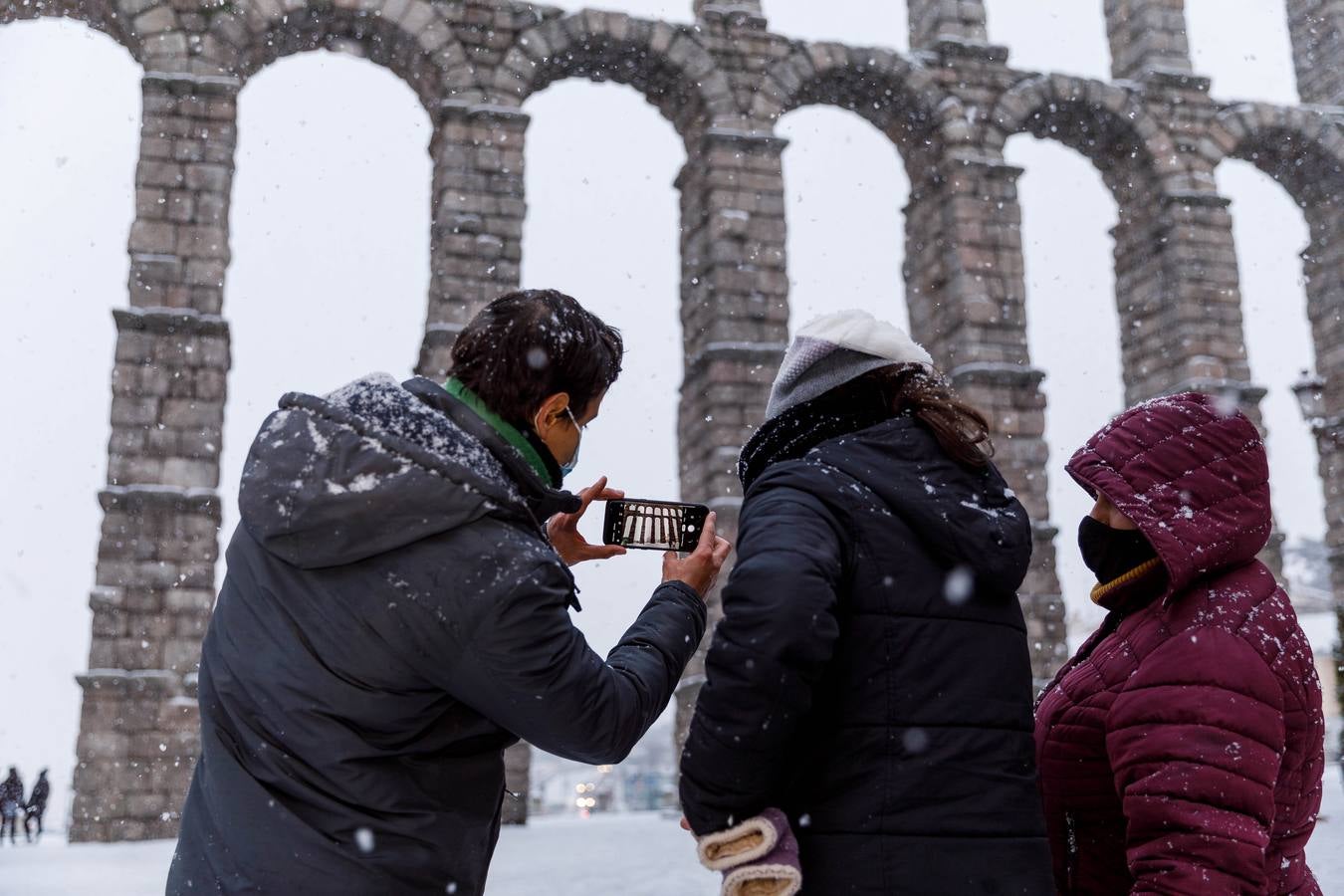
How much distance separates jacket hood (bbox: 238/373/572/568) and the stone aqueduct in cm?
878

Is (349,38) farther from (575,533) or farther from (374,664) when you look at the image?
(374,664)

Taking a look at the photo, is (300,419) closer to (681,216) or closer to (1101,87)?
(681,216)

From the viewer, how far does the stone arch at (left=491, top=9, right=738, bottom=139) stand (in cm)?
1212

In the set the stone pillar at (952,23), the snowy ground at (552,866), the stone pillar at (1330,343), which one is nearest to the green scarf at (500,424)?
the snowy ground at (552,866)

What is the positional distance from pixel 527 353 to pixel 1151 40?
47.1 feet

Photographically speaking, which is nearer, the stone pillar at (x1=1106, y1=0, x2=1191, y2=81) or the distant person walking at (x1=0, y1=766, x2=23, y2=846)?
the distant person walking at (x1=0, y1=766, x2=23, y2=846)

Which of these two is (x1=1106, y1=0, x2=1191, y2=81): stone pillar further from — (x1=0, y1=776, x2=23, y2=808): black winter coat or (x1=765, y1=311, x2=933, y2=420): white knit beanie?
(x1=0, y1=776, x2=23, y2=808): black winter coat

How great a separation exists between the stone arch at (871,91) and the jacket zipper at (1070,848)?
1136cm

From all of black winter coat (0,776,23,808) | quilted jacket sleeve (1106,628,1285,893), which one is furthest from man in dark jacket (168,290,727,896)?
black winter coat (0,776,23,808)

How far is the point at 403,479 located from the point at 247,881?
58cm

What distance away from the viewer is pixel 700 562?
2043mm

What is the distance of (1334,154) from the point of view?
14352 millimetres

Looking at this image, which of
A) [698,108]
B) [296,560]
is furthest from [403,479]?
[698,108]

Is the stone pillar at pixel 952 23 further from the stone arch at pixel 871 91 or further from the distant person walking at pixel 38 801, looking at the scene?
the distant person walking at pixel 38 801
